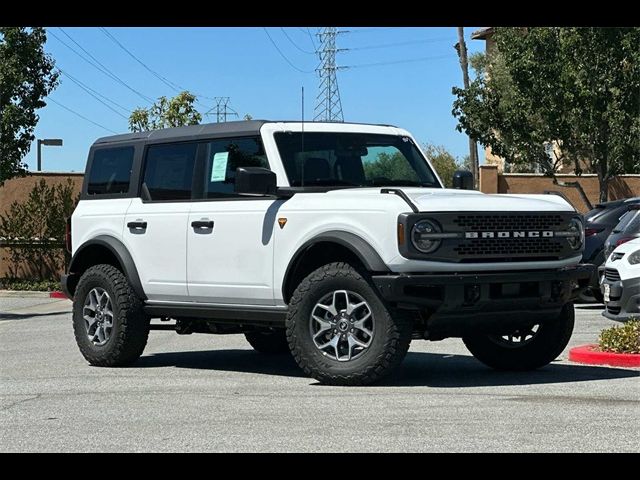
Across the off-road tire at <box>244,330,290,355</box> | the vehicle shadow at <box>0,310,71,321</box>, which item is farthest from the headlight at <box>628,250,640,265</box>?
the vehicle shadow at <box>0,310,71,321</box>

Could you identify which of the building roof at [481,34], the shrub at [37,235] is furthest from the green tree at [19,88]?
the building roof at [481,34]

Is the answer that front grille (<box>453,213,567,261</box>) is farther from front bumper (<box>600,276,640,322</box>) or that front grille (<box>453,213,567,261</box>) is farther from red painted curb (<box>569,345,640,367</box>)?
front bumper (<box>600,276,640,322</box>)

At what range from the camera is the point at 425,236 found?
31.0 feet

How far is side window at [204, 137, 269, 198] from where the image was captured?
36.1ft

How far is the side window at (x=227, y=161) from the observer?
11.0m

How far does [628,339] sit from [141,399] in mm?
4792

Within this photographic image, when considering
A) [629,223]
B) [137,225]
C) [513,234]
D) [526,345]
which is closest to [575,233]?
[513,234]

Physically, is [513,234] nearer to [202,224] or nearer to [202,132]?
[202,224]

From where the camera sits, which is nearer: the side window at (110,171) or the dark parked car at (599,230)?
the side window at (110,171)

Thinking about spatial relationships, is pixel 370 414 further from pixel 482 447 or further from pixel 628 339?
pixel 628 339

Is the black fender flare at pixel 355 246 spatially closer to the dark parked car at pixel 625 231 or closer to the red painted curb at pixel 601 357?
the red painted curb at pixel 601 357

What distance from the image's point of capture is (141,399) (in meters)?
9.37

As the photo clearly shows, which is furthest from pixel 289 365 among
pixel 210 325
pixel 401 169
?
pixel 401 169
